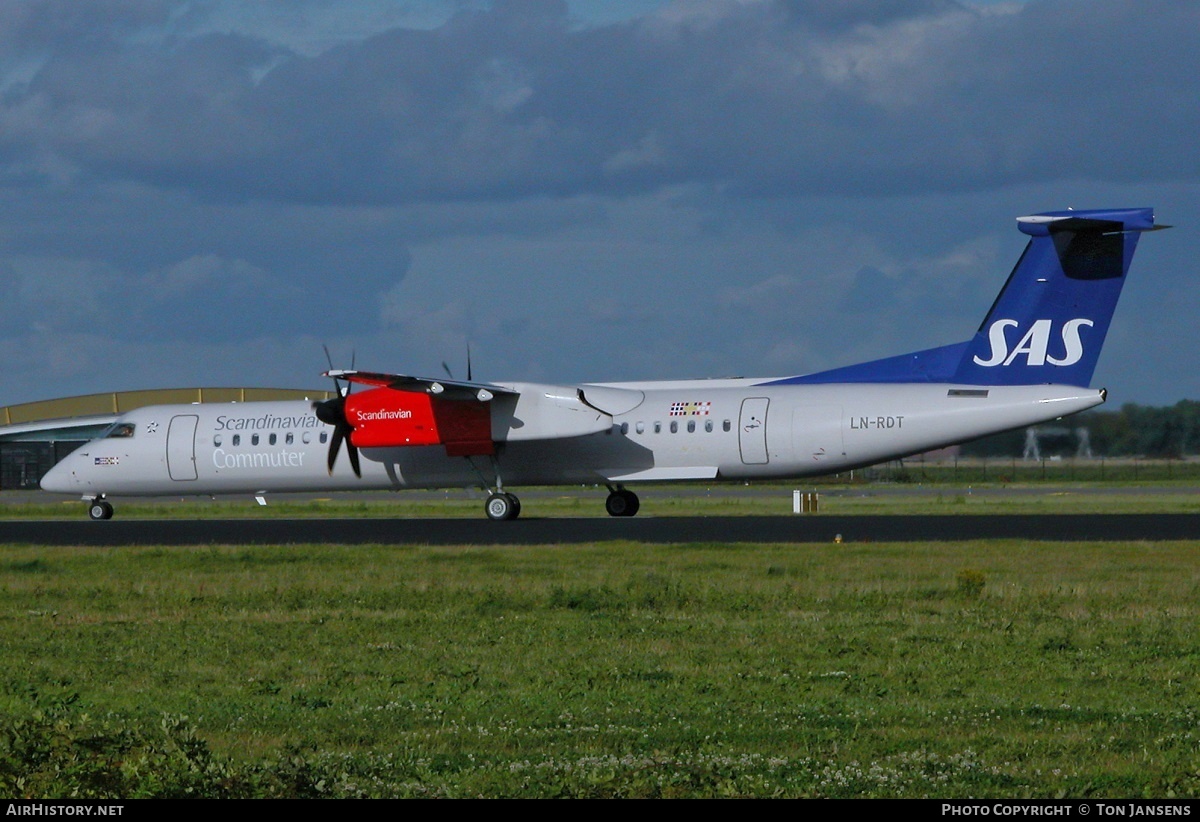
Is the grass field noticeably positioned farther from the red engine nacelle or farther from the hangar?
the hangar

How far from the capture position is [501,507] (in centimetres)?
3625

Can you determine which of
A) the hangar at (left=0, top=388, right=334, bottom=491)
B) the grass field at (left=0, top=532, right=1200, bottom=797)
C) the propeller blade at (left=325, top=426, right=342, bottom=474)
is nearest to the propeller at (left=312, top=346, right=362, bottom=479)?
the propeller blade at (left=325, top=426, right=342, bottom=474)

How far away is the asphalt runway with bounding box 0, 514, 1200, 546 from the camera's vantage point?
1097 inches

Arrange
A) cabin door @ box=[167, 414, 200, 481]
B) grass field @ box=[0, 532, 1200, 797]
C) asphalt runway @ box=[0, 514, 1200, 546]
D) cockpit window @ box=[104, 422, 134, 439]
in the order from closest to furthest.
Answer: grass field @ box=[0, 532, 1200, 797] → asphalt runway @ box=[0, 514, 1200, 546] → cabin door @ box=[167, 414, 200, 481] → cockpit window @ box=[104, 422, 134, 439]

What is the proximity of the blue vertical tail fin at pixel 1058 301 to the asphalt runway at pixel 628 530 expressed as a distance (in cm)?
359

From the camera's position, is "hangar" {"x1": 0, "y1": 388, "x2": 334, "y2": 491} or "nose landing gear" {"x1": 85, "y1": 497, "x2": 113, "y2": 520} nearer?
"nose landing gear" {"x1": 85, "y1": 497, "x2": 113, "y2": 520}

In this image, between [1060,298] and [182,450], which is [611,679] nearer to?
[1060,298]

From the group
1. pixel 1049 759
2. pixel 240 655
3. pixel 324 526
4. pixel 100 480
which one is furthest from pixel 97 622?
pixel 100 480

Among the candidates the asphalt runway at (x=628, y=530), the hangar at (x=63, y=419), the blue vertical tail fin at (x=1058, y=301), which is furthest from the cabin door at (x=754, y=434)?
the hangar at (x=63, y=419)

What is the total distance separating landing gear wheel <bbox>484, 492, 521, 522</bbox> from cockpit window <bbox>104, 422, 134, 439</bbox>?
1163 cm

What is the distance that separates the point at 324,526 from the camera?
3538 centimetres

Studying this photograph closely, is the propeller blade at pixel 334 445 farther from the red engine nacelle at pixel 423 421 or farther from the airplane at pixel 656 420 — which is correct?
the red engine nacelle at pixel 423 421

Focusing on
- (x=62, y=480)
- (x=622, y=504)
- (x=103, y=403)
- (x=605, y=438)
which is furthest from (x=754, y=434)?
(x=103, y=403)

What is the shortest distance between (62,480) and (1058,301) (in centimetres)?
2847
